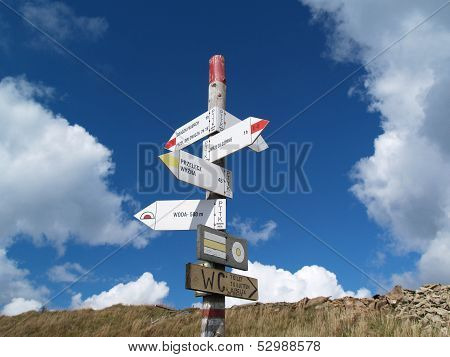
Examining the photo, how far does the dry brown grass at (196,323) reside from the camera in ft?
29.7

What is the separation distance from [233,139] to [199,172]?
71cm

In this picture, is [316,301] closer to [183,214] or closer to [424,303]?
[424,303]

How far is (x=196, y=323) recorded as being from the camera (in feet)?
46.5

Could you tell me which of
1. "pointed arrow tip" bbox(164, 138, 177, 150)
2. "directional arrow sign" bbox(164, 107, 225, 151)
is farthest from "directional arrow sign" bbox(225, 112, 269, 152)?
"pointed arrow tip" bbox(164, 138, 177, 150)

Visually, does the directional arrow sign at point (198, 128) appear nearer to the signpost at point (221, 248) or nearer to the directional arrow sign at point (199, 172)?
the directional arrow sign at point (199, 172)

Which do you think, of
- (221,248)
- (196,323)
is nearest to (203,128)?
(221,248)

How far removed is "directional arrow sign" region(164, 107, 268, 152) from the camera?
7207mm

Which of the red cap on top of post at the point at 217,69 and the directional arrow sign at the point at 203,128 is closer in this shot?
the directional arrow sign at the point at 203,128

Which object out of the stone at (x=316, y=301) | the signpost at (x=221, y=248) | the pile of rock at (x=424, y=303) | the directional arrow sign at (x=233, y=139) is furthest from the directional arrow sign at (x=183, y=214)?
the stone at (x=316, y=301)

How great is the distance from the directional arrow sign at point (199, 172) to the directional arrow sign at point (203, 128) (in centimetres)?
69

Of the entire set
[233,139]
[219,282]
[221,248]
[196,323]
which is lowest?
[196,323]
